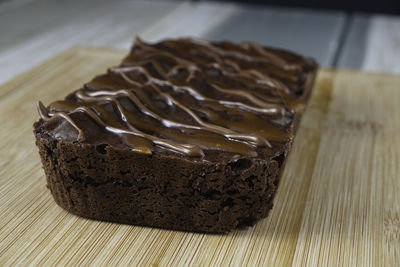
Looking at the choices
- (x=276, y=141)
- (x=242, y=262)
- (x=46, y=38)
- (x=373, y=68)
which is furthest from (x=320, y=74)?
(x=46, y=38)

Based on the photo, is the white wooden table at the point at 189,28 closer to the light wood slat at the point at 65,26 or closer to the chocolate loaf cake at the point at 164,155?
the light wood slat at the point at 65,26

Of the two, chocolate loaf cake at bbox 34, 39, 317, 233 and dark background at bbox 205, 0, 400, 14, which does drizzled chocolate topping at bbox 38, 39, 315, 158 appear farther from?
dark background at bbox 205, 0, 400, 14

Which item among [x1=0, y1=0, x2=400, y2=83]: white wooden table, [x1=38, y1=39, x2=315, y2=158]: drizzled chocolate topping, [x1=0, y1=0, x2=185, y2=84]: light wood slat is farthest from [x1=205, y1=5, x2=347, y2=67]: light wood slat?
[x1=38, y1=39, x2=315, y2=158]: drizzled chocolate topping

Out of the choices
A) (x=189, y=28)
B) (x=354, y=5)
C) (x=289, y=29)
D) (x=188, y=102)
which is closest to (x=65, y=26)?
(x=189, y=28)

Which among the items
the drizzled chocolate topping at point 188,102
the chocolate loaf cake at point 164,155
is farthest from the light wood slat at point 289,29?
the chocolate loaf cake at point 164,155

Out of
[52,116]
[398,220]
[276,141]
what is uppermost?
[52,116]

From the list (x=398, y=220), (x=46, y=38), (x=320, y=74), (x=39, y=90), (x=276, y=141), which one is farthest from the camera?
(x=46, y=38)

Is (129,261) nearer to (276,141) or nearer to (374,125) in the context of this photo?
(276,141)
